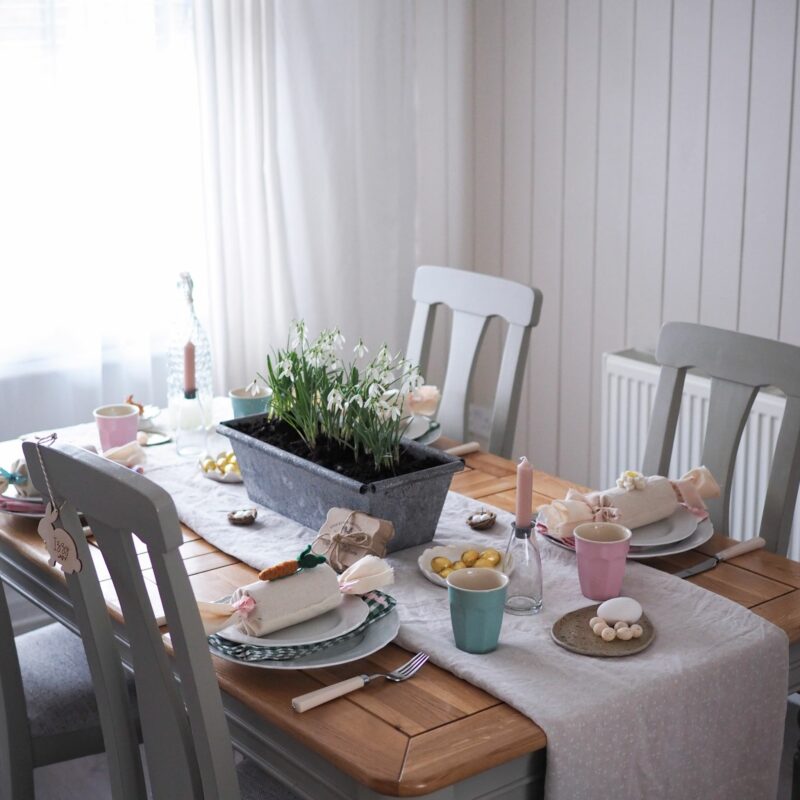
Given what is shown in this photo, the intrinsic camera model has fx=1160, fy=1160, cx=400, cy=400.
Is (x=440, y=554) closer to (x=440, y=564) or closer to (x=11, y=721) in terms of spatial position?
(x=440, y=564)

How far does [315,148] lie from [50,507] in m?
2.18

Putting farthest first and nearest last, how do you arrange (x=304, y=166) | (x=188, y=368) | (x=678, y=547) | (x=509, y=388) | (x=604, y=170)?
1. (x=304, y=166)
2. (x=604, y=170)
3. (x=509, y=388)
4. (x=188, y=368)
5. (x=678, y=547)

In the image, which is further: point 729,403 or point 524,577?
point 729,403

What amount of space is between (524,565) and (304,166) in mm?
2088

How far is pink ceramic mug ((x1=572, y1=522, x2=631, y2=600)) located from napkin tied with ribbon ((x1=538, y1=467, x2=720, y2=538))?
0.42 feet

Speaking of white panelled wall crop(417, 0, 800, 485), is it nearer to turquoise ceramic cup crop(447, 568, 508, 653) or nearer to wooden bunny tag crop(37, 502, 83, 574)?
turquoise ceramic cup crop(447, 568, 508, 653)

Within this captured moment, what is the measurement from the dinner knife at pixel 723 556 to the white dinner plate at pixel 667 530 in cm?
5

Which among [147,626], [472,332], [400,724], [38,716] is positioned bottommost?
[38,716]

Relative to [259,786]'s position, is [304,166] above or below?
above

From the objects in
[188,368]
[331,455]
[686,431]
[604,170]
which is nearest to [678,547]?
[331,455]

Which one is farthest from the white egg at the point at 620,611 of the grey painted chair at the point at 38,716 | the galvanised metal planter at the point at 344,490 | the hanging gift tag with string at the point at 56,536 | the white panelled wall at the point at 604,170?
the white panelled wall at the point at 604,170

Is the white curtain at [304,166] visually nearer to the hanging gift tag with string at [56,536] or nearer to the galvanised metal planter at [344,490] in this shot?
the galvanised metal planter at [344,490]

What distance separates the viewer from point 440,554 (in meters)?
1.70

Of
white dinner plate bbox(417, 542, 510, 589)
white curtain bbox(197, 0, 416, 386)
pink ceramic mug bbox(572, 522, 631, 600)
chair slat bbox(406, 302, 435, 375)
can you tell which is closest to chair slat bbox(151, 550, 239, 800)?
white dinner plate bbox(417, 542, 510, 589)
